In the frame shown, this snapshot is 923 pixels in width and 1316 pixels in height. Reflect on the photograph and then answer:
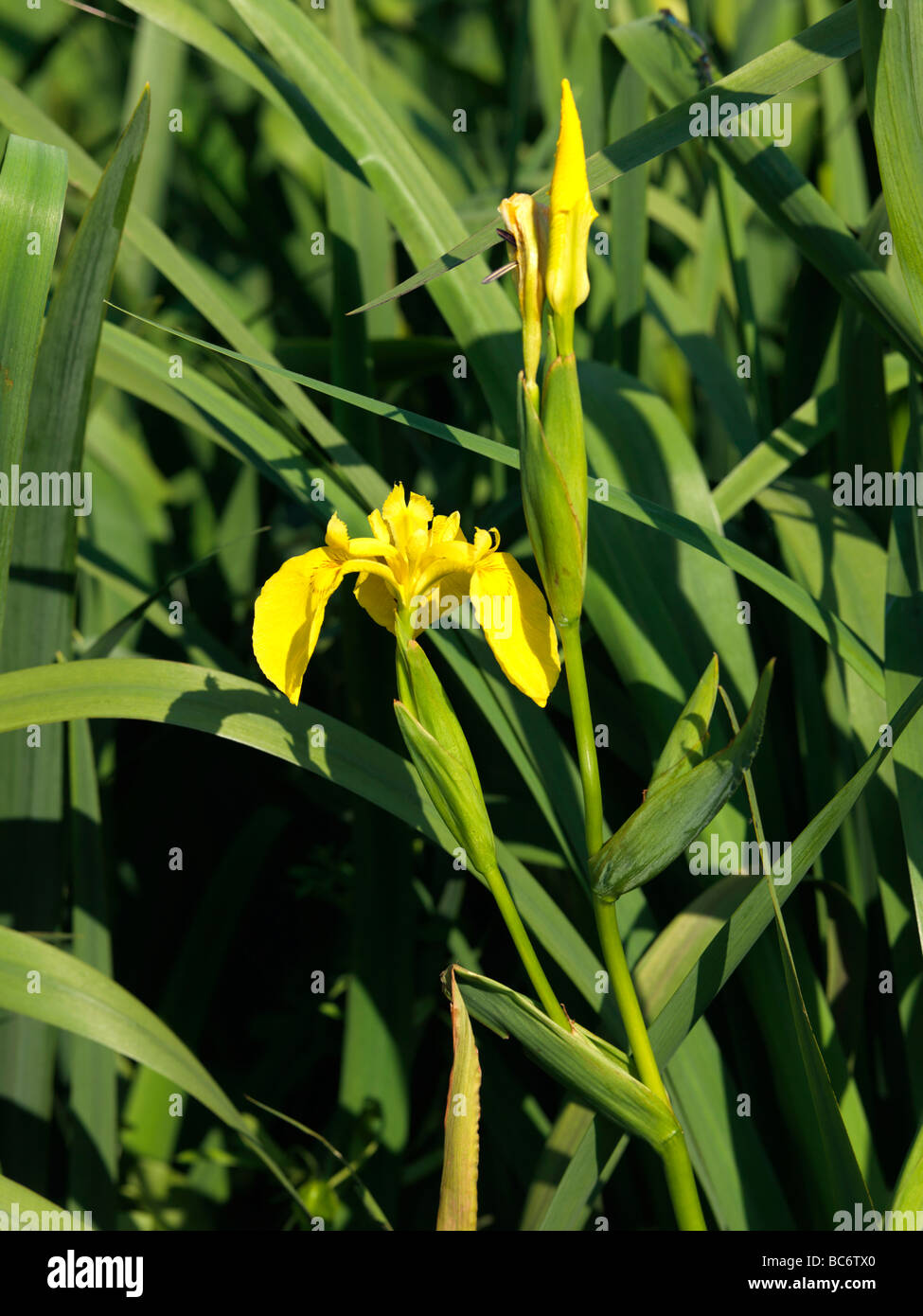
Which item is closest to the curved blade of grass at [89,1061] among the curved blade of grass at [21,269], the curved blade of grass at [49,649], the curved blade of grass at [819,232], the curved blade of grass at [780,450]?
the curved blade of grass at [49,649]

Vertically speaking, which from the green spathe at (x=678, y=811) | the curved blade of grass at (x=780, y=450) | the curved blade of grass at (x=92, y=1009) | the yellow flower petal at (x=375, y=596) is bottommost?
the curved blade of grass at (x=92, y=1009)

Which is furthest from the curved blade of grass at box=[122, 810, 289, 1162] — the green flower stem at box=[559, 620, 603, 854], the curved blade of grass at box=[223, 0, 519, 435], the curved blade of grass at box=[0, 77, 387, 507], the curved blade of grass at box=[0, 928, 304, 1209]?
the green flower stem at box=[559, 620, 603, 854]

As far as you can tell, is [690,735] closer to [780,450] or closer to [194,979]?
[780,450]

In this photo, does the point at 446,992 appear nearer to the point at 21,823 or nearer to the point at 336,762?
the point at 336,762

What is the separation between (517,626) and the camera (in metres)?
0.60

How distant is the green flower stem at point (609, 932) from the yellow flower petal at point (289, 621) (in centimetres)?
16

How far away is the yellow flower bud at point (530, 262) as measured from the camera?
571 mm

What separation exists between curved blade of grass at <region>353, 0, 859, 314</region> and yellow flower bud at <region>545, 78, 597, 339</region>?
0.22 metres

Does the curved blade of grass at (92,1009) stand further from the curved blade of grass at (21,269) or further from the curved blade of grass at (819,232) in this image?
the curved blade of grass at (819,232)

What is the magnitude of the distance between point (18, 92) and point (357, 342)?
1.36 ft

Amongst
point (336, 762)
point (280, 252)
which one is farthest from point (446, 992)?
point (280, 252)

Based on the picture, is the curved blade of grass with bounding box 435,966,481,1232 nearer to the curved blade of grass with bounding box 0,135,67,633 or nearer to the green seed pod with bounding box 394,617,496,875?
the green seed pod with bounding box 394,617,496,875

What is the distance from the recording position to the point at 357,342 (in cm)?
111

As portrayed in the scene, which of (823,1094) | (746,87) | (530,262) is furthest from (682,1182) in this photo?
(746,87)
